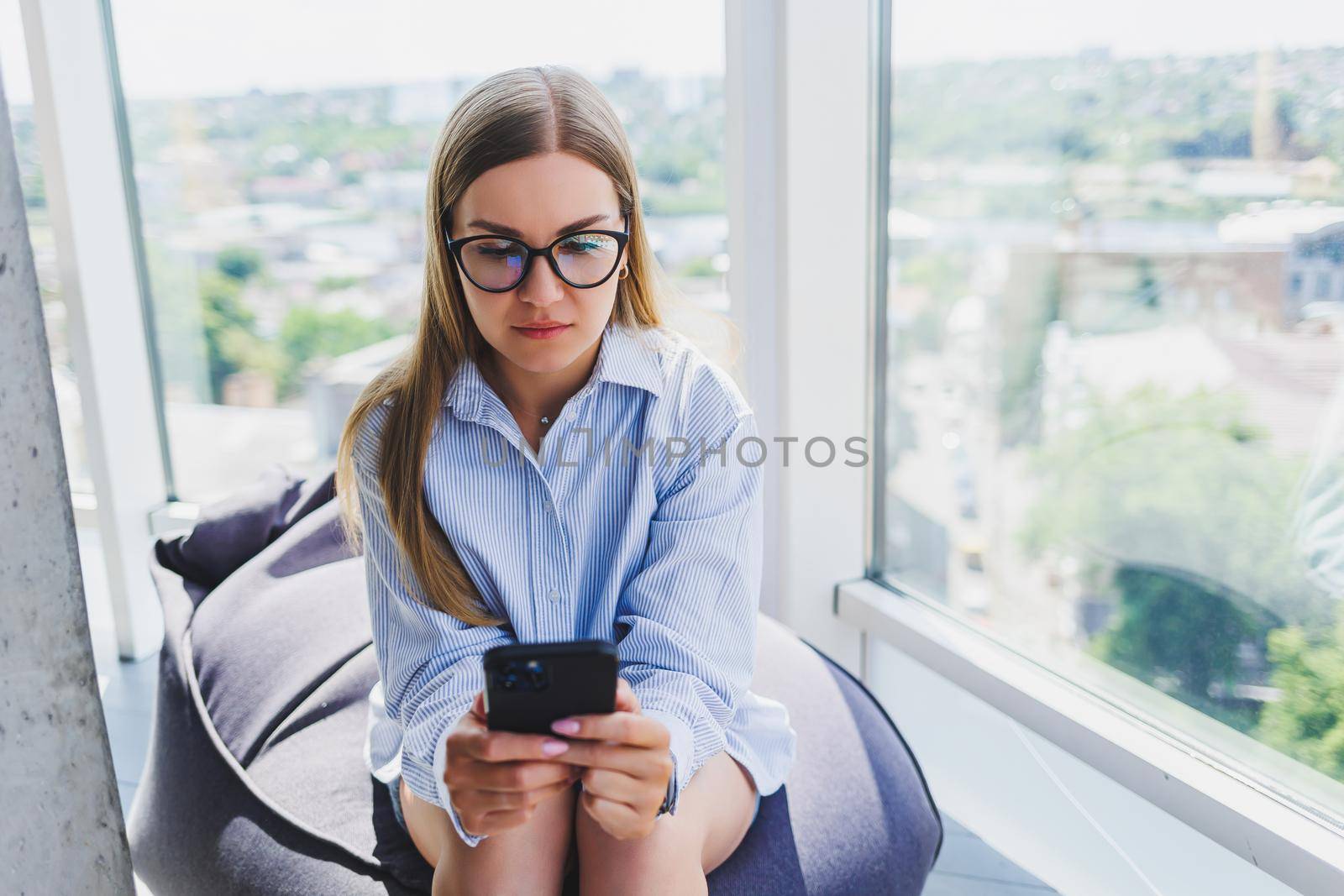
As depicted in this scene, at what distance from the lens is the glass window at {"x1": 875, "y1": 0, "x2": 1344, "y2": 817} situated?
1.56 m

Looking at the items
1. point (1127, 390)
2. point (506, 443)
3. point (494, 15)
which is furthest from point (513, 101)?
point (494, 15)

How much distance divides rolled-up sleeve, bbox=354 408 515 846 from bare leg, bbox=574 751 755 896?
0.19m

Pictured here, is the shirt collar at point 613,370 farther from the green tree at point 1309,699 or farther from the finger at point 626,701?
the green tree at point 1309,699

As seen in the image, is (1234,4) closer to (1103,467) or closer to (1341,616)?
(1103,467)

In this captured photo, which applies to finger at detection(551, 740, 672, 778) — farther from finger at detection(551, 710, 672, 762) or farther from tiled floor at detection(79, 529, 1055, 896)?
tiled floor at detection(79, 529, 1055, 896)

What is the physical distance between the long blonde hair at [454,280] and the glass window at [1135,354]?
2.85ft

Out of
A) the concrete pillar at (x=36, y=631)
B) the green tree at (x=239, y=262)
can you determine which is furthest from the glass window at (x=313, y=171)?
the concrete pillar at (x=36, y=631)

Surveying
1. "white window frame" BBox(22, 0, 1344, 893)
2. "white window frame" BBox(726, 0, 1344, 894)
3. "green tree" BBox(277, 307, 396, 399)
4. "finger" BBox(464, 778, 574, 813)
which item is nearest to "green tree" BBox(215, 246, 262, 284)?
"green tree" BBox(277, 307, 396, 399)

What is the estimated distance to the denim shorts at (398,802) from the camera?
1.48 meters

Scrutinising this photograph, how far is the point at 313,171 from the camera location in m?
3.08

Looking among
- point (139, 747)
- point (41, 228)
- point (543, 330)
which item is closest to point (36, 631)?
point (543, 330)

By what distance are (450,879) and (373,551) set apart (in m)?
0.44

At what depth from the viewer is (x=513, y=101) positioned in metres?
1.36

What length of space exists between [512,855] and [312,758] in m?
0.60
